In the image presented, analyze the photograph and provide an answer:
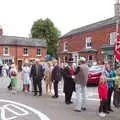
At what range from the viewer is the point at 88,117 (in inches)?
439

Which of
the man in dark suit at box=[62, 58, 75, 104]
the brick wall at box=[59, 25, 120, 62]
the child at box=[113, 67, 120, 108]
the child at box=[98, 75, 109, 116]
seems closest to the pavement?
the child at box=[113, 67, 120, 108]

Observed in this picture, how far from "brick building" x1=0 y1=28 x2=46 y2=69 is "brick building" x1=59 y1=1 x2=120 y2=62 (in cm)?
1086

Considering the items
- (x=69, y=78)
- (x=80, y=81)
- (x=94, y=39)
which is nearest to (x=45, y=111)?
(x=80, y=81)

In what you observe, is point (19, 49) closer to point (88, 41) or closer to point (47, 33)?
point (88, 41)

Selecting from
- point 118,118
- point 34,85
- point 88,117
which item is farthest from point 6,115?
point 34,85

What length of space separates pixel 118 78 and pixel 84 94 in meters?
1.47

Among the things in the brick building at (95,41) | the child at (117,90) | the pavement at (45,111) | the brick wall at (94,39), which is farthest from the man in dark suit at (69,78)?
the brick wall at (94,39)

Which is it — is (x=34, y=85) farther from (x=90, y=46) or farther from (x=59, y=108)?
(x=90, y=46)

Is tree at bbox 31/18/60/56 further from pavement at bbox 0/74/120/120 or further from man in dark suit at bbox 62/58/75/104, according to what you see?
man in dark suit at bbox 62/58/75/104

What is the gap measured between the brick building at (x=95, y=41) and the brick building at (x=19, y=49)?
10864mm

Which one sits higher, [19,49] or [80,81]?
[19,49]

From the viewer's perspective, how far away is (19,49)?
67688mm

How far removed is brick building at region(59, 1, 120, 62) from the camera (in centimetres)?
4570

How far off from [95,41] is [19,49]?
21244mm
